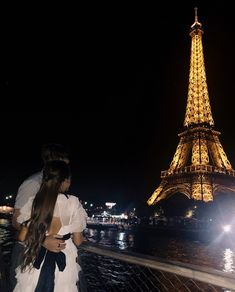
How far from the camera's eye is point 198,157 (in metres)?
54.8

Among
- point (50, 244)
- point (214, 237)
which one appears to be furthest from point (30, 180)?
point (214, 237)

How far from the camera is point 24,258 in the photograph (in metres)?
2.80

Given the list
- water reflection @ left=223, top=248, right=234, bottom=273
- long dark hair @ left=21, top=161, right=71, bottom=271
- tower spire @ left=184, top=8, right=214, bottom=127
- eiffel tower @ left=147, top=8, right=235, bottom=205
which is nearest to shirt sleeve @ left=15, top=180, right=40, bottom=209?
long dark hair @ left=21, top=161, right=71, bottom=271

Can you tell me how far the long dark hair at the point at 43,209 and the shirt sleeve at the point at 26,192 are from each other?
15cm

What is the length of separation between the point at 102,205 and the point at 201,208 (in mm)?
59914

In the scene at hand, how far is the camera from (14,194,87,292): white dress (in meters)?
2.85

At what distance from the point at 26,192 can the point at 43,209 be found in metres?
0.32

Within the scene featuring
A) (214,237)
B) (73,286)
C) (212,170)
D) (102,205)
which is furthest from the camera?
(102,205)

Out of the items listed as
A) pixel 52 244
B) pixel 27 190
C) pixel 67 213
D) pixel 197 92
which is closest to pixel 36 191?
pixel 27 190

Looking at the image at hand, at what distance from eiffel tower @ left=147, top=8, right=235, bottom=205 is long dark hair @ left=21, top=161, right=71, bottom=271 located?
49.2m

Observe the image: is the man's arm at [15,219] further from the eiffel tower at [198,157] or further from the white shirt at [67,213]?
the eiffel tower at [198,157]

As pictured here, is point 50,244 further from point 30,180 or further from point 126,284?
point 126,284

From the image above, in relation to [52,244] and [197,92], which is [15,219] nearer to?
[52,244]

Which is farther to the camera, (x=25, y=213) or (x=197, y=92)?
(x=197, y=92)
